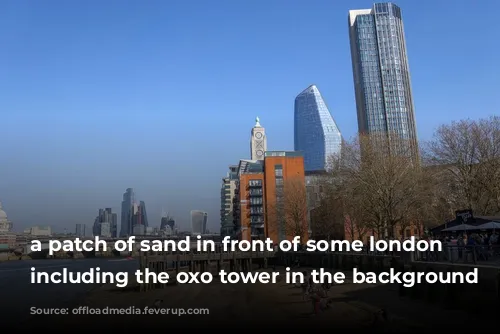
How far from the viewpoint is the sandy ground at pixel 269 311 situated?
80.3 ft

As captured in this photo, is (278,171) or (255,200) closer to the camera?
(278,171)

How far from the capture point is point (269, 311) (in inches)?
1198

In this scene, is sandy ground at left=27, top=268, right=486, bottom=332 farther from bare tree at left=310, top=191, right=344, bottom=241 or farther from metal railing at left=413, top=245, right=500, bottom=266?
bare tree at left=310, top=191, right=344, bottom=241

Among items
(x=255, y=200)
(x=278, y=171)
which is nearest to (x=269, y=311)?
(x=278, y=171)

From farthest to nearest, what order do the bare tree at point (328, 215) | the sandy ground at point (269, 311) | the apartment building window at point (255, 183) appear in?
the apartment building window at point (255, 183)
the bare tree at point (328, 215)
the sandy ground at point (269, 311)

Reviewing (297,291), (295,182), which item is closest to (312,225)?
(295,182)

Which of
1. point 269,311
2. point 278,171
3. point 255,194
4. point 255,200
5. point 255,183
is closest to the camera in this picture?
point 269,311

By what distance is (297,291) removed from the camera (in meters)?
39.8

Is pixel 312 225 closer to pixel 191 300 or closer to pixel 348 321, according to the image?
pixel 191 300

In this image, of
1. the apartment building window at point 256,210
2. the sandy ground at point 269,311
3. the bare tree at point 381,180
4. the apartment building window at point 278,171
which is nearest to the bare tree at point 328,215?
the bare tree at point 381,180

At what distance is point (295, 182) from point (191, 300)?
196 feet

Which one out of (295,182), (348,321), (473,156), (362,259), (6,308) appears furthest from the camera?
(295,182)

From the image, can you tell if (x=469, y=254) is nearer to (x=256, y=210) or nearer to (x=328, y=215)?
(x=328, y=215)

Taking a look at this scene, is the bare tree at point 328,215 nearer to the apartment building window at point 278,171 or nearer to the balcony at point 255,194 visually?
the apartment building window at point 278,171
